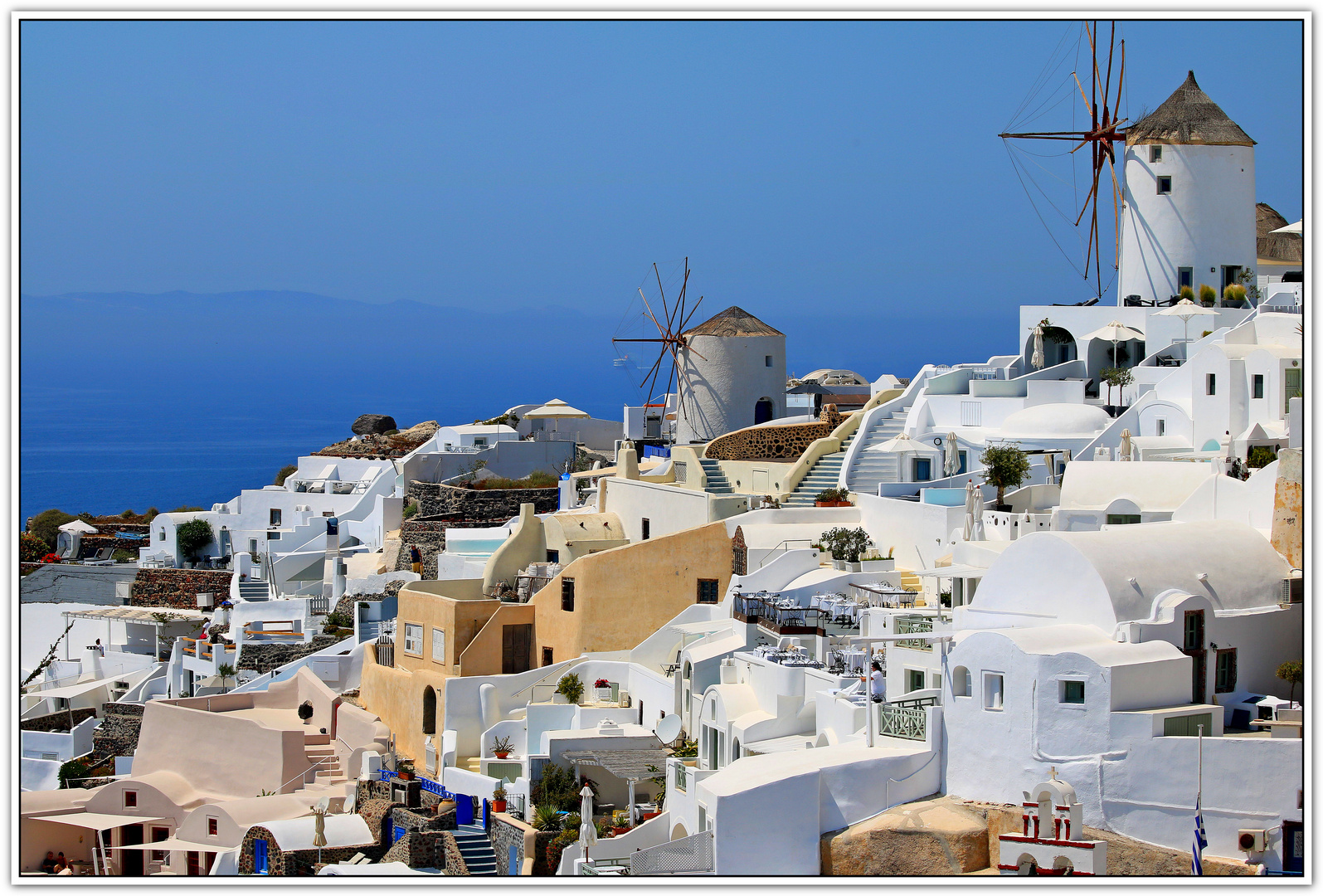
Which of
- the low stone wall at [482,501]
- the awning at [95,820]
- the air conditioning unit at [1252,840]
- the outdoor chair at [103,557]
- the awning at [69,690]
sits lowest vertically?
the awning at [95,820]

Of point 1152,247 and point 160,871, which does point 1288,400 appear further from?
point 160,871

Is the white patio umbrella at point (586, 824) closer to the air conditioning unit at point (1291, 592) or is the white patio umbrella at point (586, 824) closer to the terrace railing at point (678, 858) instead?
the terrace railing at point (678, 858)

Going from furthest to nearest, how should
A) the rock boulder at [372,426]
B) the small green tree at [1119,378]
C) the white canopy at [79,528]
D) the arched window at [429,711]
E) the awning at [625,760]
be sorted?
the rock boulder at [372,426] < the white canopy at [79,528] < the small green tree at [1119,378] < the arched window at [429,711] < the awning at [625,760]

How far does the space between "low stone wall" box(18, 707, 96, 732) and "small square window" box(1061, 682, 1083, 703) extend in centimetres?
2206

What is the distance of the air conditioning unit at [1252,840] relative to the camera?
57.2 feet

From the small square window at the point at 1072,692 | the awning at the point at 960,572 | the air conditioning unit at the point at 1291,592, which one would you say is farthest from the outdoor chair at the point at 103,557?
the air conditioning unit at the point at 1291,592

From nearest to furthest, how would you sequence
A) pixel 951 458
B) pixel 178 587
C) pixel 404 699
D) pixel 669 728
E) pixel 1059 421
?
pixel 669 728
pixel 404 699
pixel 1059 421
pixel 951 458
pixel 178 587

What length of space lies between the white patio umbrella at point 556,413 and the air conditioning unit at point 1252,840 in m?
36.1

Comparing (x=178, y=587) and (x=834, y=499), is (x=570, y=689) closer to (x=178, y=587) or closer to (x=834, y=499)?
(x=834, y=499)

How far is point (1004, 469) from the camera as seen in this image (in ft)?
86.9

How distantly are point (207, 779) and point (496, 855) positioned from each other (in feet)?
26.6

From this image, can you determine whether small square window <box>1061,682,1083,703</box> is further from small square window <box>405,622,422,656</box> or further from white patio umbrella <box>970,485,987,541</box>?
small square window <box>405,622,422,656</box>

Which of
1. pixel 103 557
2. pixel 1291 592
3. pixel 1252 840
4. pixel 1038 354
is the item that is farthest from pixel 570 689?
pixel 103 557

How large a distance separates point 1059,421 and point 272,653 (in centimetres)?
1512
